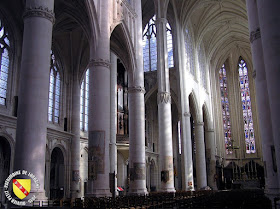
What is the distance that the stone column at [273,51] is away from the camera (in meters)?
7.89

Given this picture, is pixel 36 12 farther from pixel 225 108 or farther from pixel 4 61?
pixel 225 108

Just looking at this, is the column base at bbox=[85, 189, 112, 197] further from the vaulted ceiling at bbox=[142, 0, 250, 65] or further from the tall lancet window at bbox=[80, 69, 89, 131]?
the vaulted ceiling at bbox=[142, 0, 250, 65]

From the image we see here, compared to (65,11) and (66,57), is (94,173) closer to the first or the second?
(65,11)

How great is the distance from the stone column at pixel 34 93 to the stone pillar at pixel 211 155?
30.0 m

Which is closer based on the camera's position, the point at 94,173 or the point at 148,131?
the point at 94,173

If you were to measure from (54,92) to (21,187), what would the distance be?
14.7 metres

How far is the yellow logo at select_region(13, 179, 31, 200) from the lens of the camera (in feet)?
31.5

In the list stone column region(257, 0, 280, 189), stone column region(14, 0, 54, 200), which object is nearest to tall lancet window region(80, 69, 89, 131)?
stone column region(14, 0, 54, 200)

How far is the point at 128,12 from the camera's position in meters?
20.0

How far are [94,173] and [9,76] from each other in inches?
368

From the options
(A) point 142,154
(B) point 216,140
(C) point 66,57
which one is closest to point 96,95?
(A) point 142,154

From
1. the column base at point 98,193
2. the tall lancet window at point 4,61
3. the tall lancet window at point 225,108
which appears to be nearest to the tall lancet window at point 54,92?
the tall lancet window at point 4,61

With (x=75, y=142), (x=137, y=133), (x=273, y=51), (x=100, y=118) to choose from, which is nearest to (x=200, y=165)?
(x=75, y=142)

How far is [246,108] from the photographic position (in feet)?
155
